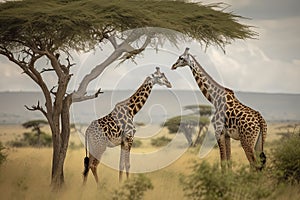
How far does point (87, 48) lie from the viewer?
1393 centimetres

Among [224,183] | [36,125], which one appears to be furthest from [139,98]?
[36,125]

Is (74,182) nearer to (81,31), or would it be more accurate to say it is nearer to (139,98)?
(139,98)

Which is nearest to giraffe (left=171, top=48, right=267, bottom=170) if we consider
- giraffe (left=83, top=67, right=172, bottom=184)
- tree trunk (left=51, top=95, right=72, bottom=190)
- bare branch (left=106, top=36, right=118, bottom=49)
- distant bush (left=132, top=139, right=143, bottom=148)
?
giraffe (left=83, top=67, right=172, bottom=184)

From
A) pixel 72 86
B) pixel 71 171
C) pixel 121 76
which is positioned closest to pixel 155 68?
pixel 121 76

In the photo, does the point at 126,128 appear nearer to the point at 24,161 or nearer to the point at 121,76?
the point at 121,76

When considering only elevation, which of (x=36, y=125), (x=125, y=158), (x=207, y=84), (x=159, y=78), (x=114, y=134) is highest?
(x=159, y=78)

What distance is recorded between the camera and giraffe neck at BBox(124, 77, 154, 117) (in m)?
13.0

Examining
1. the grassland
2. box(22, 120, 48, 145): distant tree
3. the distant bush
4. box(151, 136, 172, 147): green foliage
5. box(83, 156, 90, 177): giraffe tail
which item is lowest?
box(151, 136, 172, 147): green foliage

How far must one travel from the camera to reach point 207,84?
13219 mm

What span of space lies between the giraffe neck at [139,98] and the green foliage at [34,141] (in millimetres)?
9723

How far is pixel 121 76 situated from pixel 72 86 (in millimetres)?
945

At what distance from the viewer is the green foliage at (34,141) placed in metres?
22.5

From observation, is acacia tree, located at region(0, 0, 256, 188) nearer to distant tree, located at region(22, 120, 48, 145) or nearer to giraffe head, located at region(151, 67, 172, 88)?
giraffe head, located at region(151, 67, 172, 88)

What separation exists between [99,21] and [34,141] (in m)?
11.5
